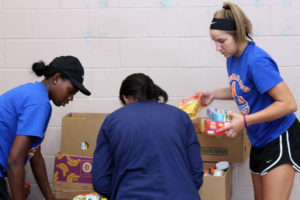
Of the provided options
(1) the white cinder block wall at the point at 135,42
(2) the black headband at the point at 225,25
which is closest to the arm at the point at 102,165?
(2) the black headband at the point at 225,25

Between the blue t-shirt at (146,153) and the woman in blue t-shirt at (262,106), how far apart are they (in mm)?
425

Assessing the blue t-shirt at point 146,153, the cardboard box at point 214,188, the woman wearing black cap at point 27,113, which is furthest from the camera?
the cardboard box at point 214,188

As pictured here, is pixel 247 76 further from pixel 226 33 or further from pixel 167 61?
pixel 167 61

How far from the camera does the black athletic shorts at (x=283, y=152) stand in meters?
1.94

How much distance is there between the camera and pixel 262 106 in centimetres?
198

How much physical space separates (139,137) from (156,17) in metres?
1.61

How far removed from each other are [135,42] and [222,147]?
3.36 ft

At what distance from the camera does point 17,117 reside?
1831 mm

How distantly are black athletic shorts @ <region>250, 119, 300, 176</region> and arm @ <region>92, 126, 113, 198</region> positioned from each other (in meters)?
0.81

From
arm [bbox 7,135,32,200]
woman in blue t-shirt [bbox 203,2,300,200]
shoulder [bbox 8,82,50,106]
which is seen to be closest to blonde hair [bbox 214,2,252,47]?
woman in blue t-shirt [bbox 203,2,300,200]

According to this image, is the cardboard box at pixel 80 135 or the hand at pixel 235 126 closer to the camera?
the hand at pixel 235 126

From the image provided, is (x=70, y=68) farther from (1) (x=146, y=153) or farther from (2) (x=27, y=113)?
(1) (x=146, y=153)

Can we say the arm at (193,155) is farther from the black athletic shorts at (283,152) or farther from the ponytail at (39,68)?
the ponytail at (39,68)

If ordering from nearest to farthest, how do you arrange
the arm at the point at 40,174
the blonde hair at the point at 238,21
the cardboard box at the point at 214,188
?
the blonde hair at the point at 238,21 → the arm at the point at 40,174 → the cardboard box at the point at 214,188
